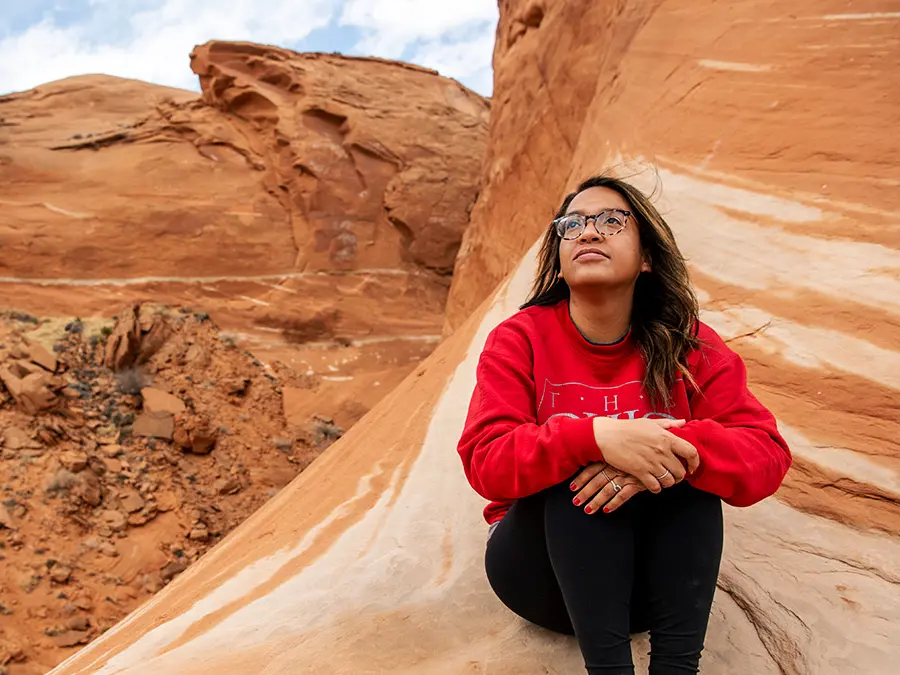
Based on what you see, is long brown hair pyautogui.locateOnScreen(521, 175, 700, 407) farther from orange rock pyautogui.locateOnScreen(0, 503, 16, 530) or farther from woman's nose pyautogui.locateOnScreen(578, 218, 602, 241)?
orange rock pyautogui.locateOnScreen(0, 503, 16, 530)

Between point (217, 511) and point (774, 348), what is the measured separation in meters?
5.64

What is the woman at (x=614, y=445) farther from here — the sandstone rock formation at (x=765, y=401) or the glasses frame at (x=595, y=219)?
the sandstone rock formation at (x=765, y=401)

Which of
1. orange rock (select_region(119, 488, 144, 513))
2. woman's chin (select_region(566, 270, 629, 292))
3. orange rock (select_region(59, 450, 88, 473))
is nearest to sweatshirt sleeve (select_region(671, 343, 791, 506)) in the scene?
woman's chin (select_region(566, 270, 629, 292))

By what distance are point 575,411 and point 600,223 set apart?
44 cm

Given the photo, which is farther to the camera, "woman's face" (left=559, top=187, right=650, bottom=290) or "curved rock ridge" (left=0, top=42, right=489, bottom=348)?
"curved rock ridge" (left=0, top=42, right=489, bottom=348)

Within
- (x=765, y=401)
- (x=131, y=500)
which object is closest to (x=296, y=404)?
(x=131, y=500)

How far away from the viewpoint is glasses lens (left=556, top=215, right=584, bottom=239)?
→ 1.70 m

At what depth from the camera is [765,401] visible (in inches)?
88.0

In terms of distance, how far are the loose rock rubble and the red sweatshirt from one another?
15.6 feet

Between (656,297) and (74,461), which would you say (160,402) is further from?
(656,297)

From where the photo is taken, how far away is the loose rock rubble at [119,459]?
5.43 meters

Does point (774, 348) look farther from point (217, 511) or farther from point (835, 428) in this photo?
point (217, 511)

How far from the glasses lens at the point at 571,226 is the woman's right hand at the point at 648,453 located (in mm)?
521

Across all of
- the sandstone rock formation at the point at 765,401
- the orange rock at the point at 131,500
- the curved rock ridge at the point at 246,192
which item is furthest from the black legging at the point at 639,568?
the curved rock ridge at the point at 246,192
